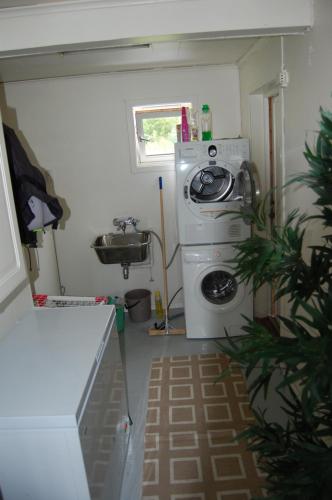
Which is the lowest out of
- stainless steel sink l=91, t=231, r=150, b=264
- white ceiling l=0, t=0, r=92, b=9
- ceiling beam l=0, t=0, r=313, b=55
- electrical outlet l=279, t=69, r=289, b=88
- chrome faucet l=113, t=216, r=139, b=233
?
stainless steel sink l=91, t=231, r=150, b=264

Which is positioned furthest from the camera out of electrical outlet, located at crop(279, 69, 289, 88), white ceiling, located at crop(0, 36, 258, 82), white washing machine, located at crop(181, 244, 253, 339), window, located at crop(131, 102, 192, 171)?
window, located at crop(131, 102, 192, 171)

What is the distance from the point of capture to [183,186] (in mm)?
2861

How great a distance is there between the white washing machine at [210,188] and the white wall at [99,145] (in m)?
0.67

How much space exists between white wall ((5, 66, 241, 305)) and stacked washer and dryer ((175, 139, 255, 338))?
67 centimetres

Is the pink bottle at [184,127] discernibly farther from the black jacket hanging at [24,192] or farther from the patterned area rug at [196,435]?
the patterned area rug at [196,435]

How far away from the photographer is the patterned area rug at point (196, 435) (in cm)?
181

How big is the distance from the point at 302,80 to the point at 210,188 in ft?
3.75

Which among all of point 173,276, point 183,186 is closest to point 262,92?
point 183,186

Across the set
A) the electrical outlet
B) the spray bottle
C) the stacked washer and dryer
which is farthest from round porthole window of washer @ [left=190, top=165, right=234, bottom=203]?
the spray bottle

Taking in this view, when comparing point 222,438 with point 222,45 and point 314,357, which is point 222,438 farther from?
point 222,45

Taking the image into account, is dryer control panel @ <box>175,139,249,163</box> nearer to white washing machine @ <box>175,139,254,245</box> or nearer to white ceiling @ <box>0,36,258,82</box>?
white washing machine @ <box>175,139,254,245</box>

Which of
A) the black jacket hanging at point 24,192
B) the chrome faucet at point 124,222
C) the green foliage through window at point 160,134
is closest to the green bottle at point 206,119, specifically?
the green foliage through window at point 160,134

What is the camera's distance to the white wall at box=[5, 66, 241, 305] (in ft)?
10.8

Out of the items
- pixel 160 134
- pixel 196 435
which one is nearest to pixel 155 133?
pixel 160 134
